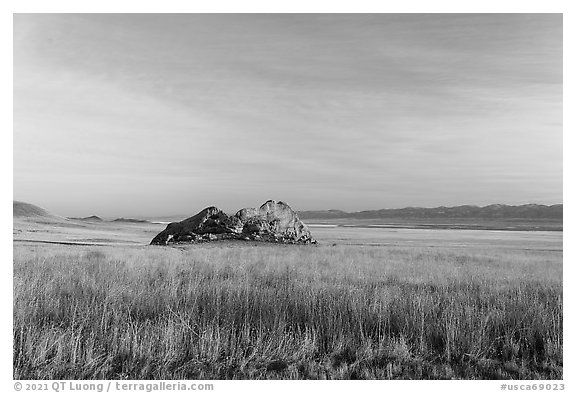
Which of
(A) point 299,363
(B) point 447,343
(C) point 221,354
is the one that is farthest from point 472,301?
(C) point 221,354

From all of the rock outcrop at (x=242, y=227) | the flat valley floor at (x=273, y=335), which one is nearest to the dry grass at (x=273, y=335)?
the flat valley floor at (x=273, y=335)

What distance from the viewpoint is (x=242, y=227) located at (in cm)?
2169

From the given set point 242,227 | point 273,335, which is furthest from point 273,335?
point 242,227

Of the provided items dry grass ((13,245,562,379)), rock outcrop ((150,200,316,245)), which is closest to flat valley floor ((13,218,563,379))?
dry grass ((13,245,562,379))

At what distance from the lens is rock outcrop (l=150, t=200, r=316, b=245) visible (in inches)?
843

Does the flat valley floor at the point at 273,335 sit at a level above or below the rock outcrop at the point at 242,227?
below

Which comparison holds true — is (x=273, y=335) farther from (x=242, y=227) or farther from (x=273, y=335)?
(x=242, y=227)

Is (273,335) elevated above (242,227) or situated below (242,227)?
below

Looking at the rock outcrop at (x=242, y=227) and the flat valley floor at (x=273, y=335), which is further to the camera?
the rock outcrop at (x=242, y=227)

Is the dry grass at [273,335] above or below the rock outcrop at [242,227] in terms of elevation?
below

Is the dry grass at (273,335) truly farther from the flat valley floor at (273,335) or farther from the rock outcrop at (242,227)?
the rock outcrop at (242,227)

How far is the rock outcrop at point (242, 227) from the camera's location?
21.4 m
